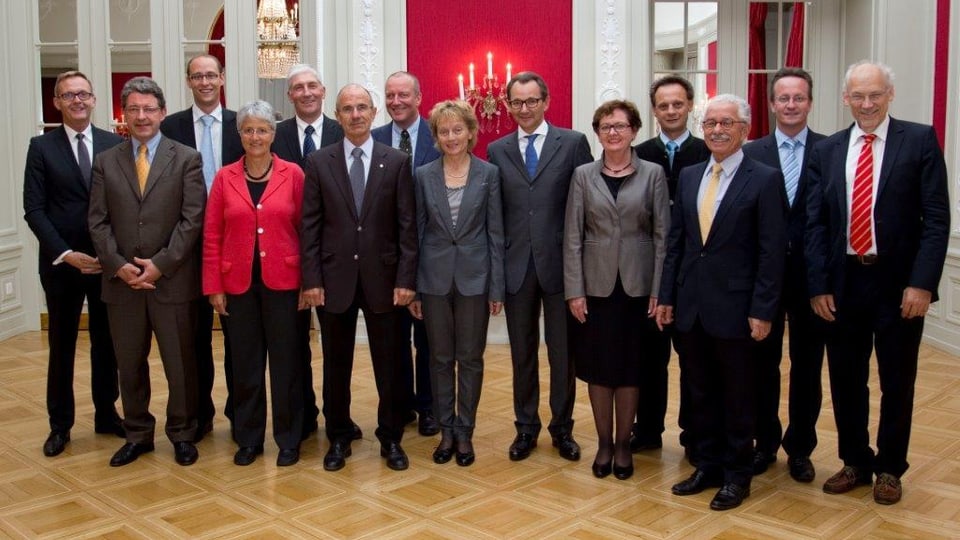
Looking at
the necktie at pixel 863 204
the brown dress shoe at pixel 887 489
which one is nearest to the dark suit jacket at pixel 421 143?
the necktie at pixel 863 204

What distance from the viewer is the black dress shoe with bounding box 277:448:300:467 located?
13.7 feet

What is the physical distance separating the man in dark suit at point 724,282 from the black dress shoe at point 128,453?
2.34 meters

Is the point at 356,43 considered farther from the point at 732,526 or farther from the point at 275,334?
the point at 732,526

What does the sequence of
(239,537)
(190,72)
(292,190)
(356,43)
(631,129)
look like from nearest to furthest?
(239,537)
(631,129)
(292,190)
(190,72)
(356,43)

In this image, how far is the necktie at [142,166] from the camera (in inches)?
162

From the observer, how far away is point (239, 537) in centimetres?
338

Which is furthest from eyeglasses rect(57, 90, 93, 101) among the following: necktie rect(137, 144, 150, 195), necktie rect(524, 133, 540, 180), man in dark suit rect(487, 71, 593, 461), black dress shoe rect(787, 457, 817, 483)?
black dress shoe rect(787, 457, 817, 483)

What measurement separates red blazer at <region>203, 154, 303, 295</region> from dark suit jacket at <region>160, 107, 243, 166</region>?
0.40 m

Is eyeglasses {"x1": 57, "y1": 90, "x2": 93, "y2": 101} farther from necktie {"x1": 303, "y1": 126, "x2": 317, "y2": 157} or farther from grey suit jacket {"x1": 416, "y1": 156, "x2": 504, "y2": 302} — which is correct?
grey suit jacket {"x1": 416, "y1": 156, "x2": 504, "y2": 302}

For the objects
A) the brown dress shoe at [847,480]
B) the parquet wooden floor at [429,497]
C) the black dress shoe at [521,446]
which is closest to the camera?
the parquet wooden floor at [429,497]

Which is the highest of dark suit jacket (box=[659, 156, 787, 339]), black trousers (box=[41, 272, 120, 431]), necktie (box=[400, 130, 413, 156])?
necktie (box=[400, 130, 413, 156])

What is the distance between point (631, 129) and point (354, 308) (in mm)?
1371

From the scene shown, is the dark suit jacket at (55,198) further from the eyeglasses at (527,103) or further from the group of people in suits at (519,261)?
the eyeglasses at (527,103)

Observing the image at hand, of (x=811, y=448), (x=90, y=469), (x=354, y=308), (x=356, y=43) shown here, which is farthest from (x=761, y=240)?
(x=356, y=43)
